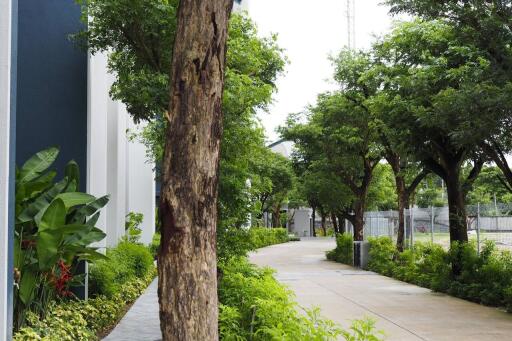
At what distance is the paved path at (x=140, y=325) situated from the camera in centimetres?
859

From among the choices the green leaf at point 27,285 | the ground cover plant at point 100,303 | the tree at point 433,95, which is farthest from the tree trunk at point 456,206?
the green leaf at point 27,285

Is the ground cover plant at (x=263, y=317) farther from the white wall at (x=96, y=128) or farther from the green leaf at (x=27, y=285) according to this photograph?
the white wall at (x=96, y=128)

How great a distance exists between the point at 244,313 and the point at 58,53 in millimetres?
5581

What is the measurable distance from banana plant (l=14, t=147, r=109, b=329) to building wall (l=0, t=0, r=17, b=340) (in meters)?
1.93

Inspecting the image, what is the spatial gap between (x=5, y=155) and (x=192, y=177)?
6.88 feet

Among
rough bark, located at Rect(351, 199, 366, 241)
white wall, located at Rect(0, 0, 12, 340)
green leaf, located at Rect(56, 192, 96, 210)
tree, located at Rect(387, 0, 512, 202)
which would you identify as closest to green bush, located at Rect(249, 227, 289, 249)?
rough bark, located at Rect(351, 199, 366, 241)

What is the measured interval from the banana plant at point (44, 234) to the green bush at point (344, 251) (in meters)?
16.9

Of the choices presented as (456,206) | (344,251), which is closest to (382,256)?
(344,251)

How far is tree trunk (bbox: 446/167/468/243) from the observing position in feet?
50.1

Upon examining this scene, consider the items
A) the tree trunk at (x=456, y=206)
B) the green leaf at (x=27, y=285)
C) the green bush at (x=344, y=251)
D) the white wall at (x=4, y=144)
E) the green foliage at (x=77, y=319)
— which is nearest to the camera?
the white wall at (x=4, y=144)

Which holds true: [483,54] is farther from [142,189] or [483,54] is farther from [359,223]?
[142,189]

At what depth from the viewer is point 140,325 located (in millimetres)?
9508

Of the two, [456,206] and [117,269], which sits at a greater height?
[456,206]

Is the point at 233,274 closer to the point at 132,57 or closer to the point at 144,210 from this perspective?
the point at 132,57
